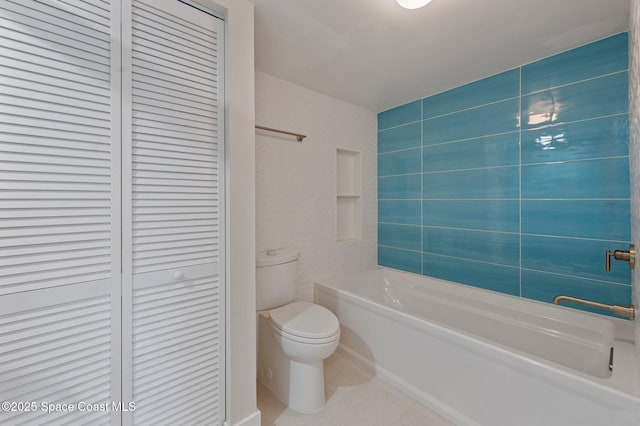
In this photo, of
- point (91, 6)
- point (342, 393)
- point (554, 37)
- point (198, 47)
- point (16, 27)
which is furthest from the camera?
point (342, 393)

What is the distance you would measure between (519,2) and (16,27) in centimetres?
209

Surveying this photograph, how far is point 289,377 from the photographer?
5.72 ft

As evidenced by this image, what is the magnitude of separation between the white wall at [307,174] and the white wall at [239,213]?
703 mm

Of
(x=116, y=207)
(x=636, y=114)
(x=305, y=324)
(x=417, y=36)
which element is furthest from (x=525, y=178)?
(x=116, y=207)

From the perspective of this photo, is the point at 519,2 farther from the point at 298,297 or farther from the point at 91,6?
the point at 298,297

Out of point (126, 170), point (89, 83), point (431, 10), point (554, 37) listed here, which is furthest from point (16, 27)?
point (554, 37)

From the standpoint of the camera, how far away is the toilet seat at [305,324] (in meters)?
1.62

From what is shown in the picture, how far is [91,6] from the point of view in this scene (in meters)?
1.03

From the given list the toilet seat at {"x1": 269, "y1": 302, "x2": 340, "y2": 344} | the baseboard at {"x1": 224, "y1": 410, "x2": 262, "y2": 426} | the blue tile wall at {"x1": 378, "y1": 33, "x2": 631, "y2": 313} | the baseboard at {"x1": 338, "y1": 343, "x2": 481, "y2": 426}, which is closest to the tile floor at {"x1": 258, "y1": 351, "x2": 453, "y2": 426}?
the baseboard at {"x1": 338, "y1": 343, "x2": 481, "y2": 426}

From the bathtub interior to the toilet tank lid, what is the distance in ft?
1.74

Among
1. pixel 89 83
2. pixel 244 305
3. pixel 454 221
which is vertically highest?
pixel 89 83

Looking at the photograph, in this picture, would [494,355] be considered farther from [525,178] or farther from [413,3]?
[413,3]

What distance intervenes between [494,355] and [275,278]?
53.5 inches

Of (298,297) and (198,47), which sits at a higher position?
(198,47)
